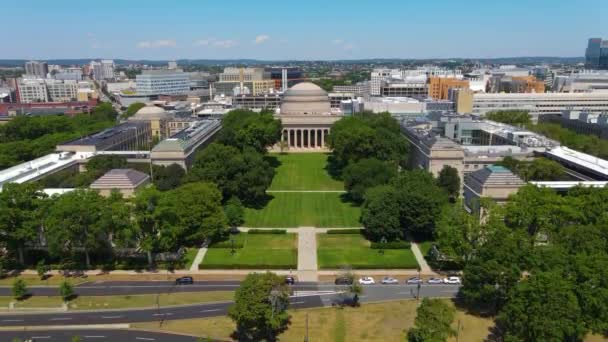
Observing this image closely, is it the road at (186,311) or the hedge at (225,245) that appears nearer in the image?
the road at (186,311)

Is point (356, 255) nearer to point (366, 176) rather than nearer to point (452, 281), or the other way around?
point (452, 281)

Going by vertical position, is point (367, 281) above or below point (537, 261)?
below

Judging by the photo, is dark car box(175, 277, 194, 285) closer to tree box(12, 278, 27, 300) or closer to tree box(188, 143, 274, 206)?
tree box(12, 278, 27, 300)

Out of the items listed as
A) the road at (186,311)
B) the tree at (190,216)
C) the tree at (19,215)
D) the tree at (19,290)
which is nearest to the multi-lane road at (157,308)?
the road at (186,311)

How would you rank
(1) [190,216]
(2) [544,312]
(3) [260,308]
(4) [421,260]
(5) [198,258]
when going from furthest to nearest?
Answer: (1) [190,216]
(5) [198,258]
(4) [421,260]
(3) [260,308]
(2) [544,312]

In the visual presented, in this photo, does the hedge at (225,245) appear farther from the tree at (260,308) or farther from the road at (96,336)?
the road at (96,336)

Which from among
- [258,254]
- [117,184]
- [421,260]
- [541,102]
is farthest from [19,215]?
[541,102]
